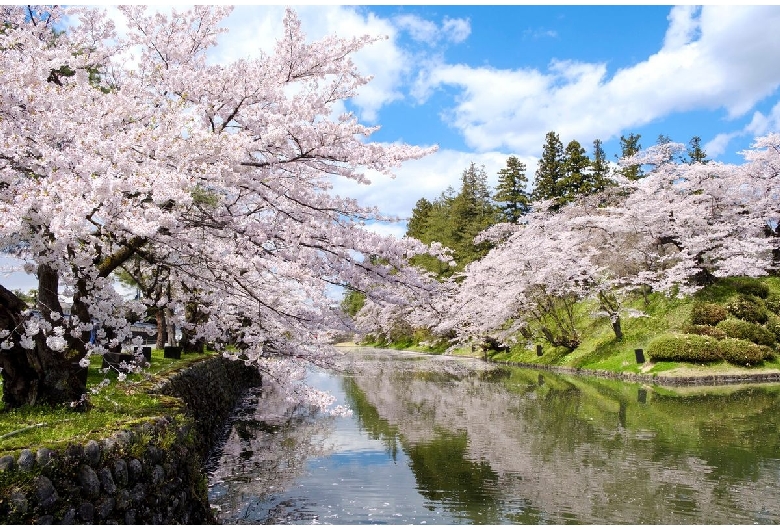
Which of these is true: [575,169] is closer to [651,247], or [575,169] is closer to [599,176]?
[599,176]

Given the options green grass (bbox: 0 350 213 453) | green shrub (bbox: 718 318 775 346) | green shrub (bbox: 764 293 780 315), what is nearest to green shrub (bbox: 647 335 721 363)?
green shrub (bbox: 718 318 775 346)

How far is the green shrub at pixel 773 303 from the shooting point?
2603cm

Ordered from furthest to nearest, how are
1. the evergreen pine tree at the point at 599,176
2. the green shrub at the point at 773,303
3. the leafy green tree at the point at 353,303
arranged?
the leafy green tree at the point at 353,303, the evergreen pine tree at the point at 599,176, the green shrub at the point at 773,303

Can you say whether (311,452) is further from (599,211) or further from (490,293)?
(599,211)

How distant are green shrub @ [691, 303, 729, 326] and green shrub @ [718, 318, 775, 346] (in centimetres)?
100

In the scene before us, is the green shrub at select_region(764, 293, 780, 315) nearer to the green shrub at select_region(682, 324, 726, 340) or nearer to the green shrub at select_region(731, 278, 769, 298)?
the green shrub at select_region(731, 278, 769, 298)

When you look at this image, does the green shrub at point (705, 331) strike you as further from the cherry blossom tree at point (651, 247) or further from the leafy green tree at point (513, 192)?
the leafy green tree at point (513, 192)

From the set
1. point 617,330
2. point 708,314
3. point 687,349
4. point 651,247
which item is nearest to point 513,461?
point 687,349

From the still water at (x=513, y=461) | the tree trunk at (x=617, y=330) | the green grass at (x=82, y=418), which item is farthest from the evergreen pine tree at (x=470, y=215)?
the green grass at (x=82, y=418)

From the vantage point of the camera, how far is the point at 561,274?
3036cm

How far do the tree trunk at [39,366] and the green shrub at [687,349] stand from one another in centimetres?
2200

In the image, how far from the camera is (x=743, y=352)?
73.9 feet

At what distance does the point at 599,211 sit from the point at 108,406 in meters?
32.5

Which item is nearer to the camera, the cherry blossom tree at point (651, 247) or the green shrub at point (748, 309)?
the green shrub at point (748, 309)
